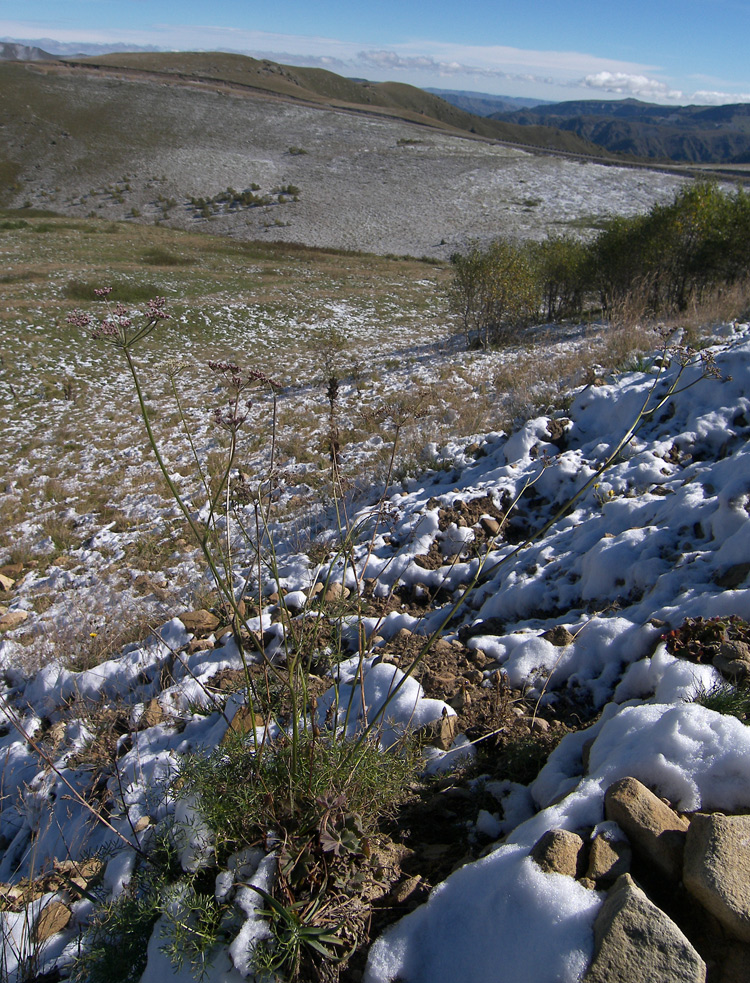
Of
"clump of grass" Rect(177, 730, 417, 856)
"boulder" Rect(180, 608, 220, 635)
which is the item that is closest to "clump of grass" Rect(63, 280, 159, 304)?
"boulder" Rect(180, 608, 220, 635)

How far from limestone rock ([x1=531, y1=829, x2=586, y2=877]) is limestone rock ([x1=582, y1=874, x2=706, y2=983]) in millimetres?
183

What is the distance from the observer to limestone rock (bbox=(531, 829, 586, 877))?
63.4 inches

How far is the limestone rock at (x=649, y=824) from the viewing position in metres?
1.59

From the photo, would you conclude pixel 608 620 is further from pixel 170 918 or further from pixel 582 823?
pixel 170 918

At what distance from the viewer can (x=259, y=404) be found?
13.4 metres

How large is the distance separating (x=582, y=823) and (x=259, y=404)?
1263cm

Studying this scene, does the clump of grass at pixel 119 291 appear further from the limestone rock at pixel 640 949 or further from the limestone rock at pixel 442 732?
the limestone rock at pixel 640 949

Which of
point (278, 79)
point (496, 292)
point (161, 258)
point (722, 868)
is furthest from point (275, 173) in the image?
point (722, 868)

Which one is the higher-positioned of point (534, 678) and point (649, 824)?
point (649, 824)

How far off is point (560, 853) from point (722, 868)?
42 centimetres

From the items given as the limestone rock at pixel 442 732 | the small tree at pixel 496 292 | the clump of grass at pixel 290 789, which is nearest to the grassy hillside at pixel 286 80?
the small tree at pixel 496 292

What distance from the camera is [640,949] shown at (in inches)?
52.8

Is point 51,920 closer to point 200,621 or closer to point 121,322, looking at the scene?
point 200,621

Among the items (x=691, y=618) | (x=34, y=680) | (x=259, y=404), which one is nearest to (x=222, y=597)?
(x=34, y=680)
